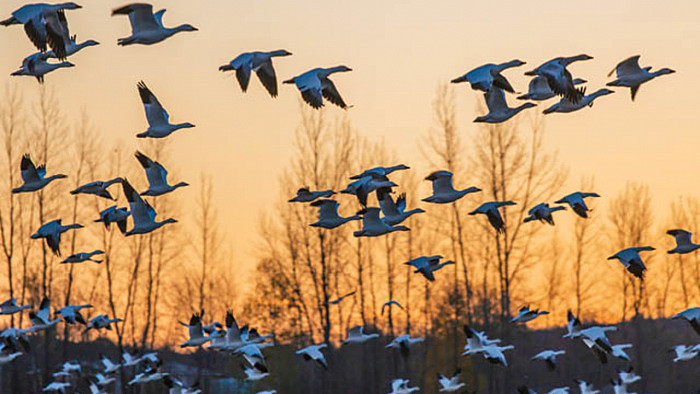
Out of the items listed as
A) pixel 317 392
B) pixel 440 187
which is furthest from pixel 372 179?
pixel 317 392

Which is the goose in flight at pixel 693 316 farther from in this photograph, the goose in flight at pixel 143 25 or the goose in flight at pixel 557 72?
the goose in flight at pixel 143 25

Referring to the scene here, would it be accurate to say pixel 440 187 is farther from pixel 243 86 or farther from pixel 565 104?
pixel 243 86

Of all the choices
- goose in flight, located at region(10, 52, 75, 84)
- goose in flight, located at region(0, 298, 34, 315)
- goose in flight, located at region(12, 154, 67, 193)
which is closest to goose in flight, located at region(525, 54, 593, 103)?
goose in flight, located at region(10, 52, 75, 84)

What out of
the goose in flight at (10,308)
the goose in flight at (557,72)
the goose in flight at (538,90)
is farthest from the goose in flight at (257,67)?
the goose in flight at (10,308)

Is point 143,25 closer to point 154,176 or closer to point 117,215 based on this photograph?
point 154,176

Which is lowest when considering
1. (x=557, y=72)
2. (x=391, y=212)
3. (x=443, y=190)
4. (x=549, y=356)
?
(x=549, y=356)

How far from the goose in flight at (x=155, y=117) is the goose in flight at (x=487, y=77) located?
5.76m

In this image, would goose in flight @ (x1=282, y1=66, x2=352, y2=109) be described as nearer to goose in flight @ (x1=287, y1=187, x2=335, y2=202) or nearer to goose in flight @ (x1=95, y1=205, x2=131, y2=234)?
goose in flight @ (x1=287, y1=187, x2=335, y2=202)

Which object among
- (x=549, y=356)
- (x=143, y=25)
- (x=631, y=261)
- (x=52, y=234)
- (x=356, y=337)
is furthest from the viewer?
(x=549, y=356)

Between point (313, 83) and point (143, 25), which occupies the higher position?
point (143, 25)

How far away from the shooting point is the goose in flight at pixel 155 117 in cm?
2506

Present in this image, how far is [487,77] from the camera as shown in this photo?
22.9m

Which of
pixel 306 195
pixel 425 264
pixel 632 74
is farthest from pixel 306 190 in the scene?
pixel 632 74

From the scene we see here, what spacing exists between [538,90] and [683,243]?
244 inches
